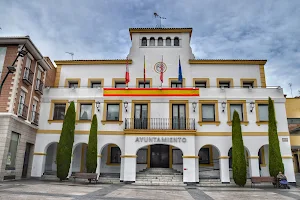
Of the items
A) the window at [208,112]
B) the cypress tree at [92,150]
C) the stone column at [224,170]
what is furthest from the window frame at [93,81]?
the stone column at [224,170]

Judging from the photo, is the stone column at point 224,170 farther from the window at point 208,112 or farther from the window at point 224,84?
the window at point 224,84

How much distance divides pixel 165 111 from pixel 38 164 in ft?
34.9

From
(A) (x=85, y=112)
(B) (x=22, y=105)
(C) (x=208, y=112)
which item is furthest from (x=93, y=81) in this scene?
(C) (x=208, y=112)

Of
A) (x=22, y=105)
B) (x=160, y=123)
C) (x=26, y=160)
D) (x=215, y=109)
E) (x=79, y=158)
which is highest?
(x=215, y=109)

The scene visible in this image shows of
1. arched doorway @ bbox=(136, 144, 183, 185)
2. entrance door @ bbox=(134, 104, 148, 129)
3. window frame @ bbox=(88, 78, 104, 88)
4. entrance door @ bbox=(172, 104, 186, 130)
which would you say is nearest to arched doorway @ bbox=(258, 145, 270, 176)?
arched doorway @ bbox=(136, 144, 183, 185)

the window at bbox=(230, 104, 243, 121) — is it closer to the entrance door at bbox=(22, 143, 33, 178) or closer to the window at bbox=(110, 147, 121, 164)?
the window at bbox=(110, 147, 121, 164)

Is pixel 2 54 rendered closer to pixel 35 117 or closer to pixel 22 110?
pixel 22 110

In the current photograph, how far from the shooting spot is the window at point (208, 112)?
2089 cm

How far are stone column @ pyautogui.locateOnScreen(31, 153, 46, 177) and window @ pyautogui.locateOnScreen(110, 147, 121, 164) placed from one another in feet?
17.2

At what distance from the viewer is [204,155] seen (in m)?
21.8

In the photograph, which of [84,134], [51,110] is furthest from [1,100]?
[84,134]

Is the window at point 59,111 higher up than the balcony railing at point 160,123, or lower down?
higher up

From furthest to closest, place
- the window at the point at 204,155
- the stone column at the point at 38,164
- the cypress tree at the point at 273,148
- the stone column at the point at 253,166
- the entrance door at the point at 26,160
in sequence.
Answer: the window at the point at 204,155
the stone column at the point at 38,164
the entrance door at the point at 26,160
the stone column at the point at 253,166
the cypress tree at the point at 273,148

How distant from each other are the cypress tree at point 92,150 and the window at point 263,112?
12.9 m
